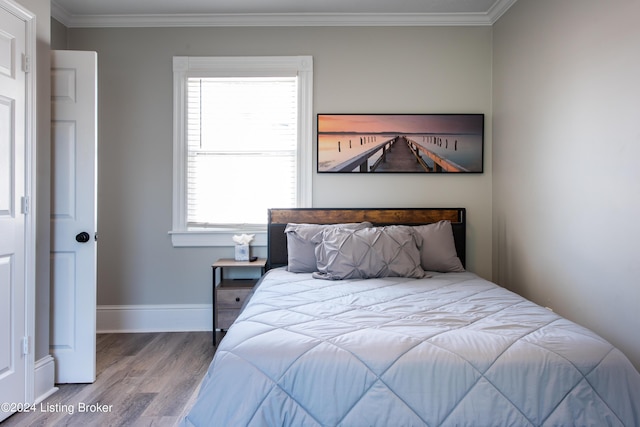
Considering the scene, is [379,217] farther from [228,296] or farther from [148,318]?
[148,318]

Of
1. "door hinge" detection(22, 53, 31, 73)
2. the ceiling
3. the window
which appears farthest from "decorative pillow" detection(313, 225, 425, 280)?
"door hinge" detection(22, 53, 31, 73)

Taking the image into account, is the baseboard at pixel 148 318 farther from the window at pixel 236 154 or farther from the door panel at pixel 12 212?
the door panel at pixel 12 212

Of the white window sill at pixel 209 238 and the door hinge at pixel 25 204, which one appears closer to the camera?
the door hinge at pixel 25 204

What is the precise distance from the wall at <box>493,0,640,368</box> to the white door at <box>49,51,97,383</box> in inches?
115

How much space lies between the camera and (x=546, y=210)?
272 cm

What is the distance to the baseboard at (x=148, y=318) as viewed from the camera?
3.53 meters

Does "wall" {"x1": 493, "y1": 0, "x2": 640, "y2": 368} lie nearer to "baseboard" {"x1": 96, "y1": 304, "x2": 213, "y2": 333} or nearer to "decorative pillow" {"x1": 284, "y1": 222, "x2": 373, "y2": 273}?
"decorative pillow" {"x1": 284, "y1": 222, "x2": 373, "y2": 273}

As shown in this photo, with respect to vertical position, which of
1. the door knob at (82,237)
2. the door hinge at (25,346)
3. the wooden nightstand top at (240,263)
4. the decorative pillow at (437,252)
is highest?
the door knob at (82,237)

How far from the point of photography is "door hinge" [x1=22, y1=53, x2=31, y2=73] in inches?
87.2

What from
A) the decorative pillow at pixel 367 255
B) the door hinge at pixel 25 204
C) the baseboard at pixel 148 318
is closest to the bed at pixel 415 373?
the decorative pillow at pixel 367 255

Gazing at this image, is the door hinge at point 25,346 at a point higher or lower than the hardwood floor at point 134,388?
higher

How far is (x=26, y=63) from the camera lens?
7.32 ft

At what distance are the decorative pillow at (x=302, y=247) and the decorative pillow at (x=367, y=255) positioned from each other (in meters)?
0.12

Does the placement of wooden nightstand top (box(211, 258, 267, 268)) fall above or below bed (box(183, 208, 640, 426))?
above
